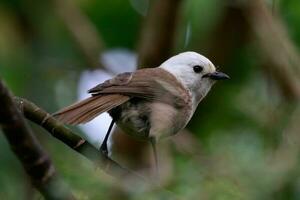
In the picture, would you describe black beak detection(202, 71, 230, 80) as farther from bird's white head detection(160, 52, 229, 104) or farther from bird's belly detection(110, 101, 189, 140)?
bird's belly detection(110, 101, 189, 140)

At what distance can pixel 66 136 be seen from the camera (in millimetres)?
2309

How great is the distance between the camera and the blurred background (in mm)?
3957

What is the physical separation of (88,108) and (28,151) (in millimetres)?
1520

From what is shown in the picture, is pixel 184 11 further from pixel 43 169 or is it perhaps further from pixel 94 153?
pixel 43 169

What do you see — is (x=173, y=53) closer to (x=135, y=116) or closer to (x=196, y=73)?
(x=196, y=73)

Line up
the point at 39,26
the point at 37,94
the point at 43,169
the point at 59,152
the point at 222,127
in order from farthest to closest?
1. the point at 39,26
2. the point at 222,127
3. the point at 37,94
4. the point at 59,152
5. the point at 43,169

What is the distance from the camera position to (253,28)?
519 centimetres

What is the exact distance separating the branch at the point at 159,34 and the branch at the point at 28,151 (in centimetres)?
319

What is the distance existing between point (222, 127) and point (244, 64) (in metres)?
0.63

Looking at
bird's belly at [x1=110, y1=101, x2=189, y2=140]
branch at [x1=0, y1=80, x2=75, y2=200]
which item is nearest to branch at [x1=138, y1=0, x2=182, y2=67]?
bird's belly at [x1=110, y1=101, x2=189, y2=140]

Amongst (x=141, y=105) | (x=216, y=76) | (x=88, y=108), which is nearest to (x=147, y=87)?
(x=141, y=105)

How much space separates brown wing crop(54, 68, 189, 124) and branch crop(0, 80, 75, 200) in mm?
1227

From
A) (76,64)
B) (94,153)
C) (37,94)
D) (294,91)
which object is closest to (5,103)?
(94,153)

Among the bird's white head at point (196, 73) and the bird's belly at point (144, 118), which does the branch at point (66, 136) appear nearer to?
the bird's belly at point (144, 118)
